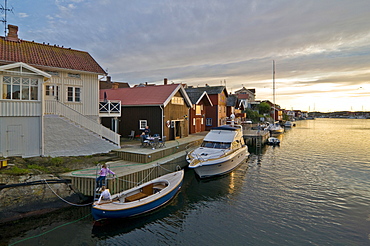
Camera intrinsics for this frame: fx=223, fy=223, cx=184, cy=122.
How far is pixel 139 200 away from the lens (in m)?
11.7

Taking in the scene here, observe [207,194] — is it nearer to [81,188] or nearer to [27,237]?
[81,188]

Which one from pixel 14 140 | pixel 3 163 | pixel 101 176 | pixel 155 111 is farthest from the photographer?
pixel 155 111

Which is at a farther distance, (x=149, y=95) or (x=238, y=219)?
(x=149, y=95)

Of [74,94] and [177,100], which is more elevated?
[177,100]

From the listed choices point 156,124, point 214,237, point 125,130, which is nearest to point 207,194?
point 214,237

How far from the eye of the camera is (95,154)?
17.1 metres

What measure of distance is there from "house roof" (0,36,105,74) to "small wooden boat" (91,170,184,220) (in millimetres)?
11295

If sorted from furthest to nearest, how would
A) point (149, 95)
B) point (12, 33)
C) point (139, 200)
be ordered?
point (149, 95)
point (12, 33)
point (139, 200)

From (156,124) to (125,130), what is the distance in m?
4.17

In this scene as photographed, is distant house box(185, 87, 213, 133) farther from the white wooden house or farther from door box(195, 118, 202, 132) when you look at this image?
the white wooden house

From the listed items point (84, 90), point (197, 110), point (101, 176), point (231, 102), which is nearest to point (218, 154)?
point (101, 176)

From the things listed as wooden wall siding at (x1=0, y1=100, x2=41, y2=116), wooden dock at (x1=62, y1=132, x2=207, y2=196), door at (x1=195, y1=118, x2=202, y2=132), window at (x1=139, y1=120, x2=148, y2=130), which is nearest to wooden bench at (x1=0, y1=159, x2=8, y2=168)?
wooden dock at (x1=62, y1=132, x2=207, y2=196)

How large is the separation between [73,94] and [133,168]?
862 cm

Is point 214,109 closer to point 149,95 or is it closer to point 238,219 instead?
point 149,95
